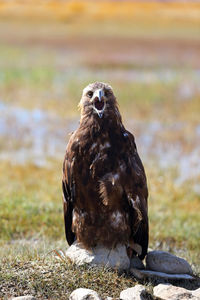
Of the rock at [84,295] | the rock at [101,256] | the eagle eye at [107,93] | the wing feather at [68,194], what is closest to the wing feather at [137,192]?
the rock at [101,256]

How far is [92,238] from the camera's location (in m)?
5.50

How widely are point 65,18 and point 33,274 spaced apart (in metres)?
45.8

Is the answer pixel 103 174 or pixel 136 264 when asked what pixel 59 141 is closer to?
pixel 136 264

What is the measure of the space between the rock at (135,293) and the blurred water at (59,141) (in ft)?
19.6

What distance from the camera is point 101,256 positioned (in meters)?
5.48

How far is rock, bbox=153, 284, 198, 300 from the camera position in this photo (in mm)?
4859

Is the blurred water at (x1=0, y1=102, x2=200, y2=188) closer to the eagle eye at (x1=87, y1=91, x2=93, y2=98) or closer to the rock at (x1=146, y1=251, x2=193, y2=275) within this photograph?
the rock at (x1=146, y1=251, x2=193, y2=275)

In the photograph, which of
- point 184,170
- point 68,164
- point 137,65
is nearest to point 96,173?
point 68,164

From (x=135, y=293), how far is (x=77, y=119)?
423 inches

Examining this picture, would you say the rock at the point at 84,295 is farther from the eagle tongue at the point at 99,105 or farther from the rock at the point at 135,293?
the eagle tongue at the point at 99,105

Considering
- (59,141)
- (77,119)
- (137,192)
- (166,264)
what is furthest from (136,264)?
(77,119)

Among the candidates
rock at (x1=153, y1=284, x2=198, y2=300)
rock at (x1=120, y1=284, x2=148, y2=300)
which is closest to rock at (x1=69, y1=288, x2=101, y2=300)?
rock at (x1=120, y1=284, x2=148, y2=300)

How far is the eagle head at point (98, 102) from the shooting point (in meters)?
5.23

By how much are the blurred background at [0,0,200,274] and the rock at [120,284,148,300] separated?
47.9 inches
